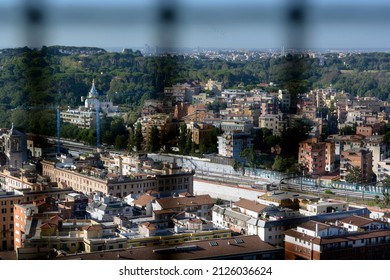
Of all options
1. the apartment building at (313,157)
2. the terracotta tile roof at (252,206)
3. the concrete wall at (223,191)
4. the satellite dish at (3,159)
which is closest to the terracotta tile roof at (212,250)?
the terracotta tile roof at (252,206)

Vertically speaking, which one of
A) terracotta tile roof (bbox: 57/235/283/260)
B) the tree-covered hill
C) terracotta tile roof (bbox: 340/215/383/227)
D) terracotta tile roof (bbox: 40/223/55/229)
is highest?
the tree-covered hill

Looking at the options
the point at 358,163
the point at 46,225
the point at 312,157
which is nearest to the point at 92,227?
the point at 46,225

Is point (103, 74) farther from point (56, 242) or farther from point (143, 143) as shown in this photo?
point (56, 242)

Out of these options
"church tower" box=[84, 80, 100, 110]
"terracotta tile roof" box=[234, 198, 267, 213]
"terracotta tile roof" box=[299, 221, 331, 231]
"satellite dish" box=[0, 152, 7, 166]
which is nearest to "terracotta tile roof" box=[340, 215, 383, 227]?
"terracotta tile roof" box=[299, 221, 331, 231]

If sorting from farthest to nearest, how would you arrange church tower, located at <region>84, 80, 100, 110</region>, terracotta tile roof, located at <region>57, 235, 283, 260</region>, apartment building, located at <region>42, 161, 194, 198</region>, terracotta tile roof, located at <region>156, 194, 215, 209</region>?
church tower, located at <region>84, 80, 100, 110</region>
apartment building, located at <region>42, 161, 194, 198</region>
terracotta tile roof, located at <region>156, 194, 215, 209</region>
terracotta tile roof, located at <region>57, 235, 283, 260</region>

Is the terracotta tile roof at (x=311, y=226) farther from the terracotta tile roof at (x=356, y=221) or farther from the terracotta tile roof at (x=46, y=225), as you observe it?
the terracotta tile roof at (x=46, y=225)

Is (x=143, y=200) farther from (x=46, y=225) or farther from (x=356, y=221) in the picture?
(x=356, y=221)

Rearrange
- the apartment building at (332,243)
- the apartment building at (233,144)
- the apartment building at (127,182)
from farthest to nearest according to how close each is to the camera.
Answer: the apartment building at (233,144)
the apartment building at (127,182)
the apartment building at (332,243)

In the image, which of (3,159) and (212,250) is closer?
(212,250)

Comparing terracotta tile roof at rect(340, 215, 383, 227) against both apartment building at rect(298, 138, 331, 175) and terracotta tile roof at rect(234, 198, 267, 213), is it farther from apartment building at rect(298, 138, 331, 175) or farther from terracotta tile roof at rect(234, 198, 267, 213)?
apartment building at rect(298, 138, 331, 175)
